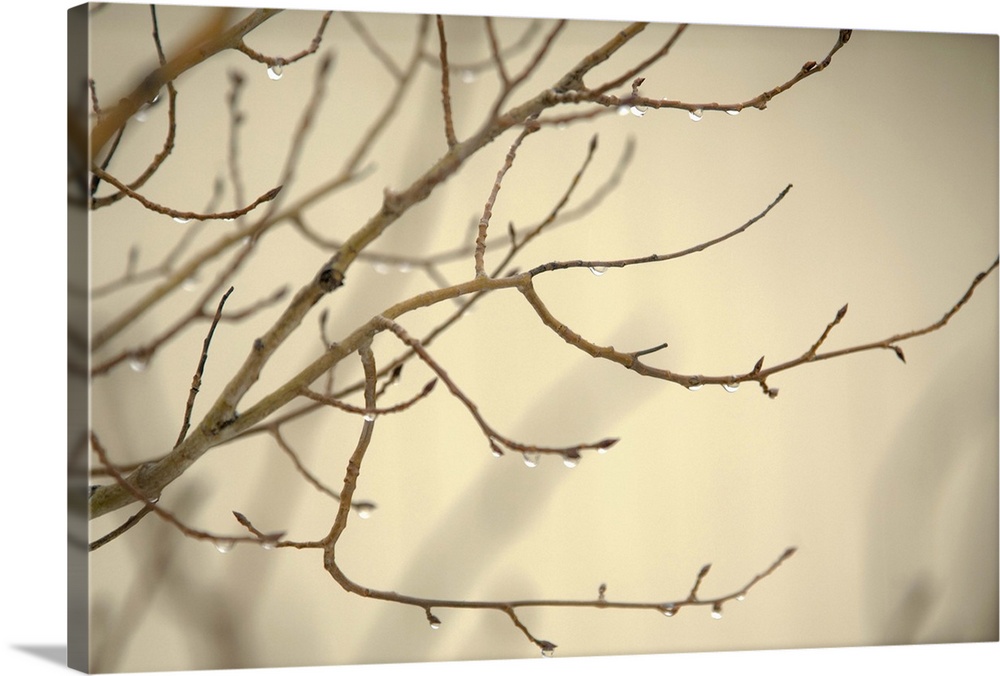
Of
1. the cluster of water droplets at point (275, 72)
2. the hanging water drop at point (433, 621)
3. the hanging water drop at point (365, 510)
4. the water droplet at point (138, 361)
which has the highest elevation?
the cluster of water droplets at point (275, 72)

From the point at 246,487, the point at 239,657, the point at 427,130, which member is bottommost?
Answer: the point at 239,657

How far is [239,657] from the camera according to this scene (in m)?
2.22

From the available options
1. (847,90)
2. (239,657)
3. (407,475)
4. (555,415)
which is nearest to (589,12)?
(847,90)

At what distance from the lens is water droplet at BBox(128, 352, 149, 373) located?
2114 mm

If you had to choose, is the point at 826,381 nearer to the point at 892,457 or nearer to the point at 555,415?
the point at 892,457

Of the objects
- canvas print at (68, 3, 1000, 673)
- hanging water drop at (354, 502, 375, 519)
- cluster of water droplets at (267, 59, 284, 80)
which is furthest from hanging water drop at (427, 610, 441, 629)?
cluster of water droplets at (267, 59, 284, 80)

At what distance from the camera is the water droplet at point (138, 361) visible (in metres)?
2.11

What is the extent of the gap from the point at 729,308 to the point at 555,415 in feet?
1.26

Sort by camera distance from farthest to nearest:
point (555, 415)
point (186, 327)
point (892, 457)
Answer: point (892, 457)
point (555, 415)
point (186, 327)

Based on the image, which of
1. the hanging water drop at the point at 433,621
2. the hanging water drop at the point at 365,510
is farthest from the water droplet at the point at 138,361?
the hanging water drop at the point at 433,621

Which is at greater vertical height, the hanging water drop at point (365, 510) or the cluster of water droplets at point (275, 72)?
the cluster of water droplets at point (275, 72)

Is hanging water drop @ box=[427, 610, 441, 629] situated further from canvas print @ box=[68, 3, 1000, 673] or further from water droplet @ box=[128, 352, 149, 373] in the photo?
water droplet @ box=[128, 352, 149, 373]

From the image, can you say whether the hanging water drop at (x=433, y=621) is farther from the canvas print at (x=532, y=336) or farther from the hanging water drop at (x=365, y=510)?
the hanging water drop at (x=365, y=510)

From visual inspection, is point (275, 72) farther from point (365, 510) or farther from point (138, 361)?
point (365, 510)
